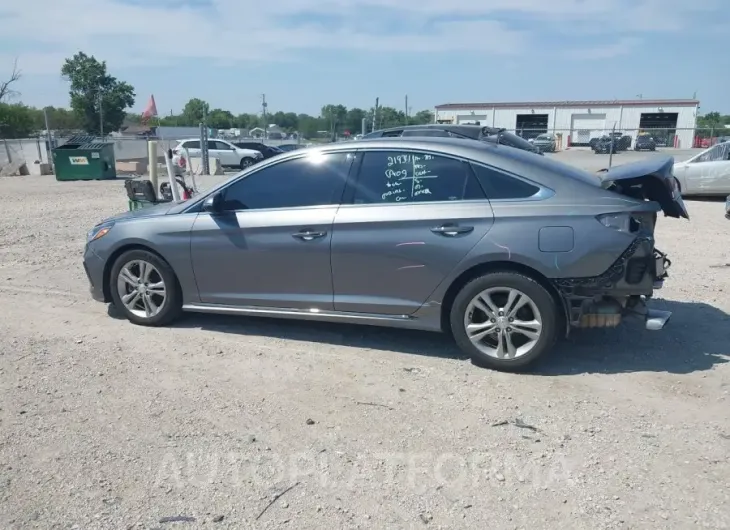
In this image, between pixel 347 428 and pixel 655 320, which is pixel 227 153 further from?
pixel 347 428

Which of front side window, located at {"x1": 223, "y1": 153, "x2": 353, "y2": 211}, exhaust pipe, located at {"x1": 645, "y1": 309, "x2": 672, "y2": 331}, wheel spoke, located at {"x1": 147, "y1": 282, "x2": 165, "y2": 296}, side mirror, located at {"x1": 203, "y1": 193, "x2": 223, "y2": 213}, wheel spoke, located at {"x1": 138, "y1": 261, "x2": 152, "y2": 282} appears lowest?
wheel spoke, located at {"x1": 147, "y1": 282, "x2": 165, "y2": 296}

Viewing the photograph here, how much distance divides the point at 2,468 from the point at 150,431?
0.76 meters

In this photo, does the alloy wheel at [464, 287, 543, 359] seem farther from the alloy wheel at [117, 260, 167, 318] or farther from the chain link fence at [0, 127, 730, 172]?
the chain link fence at [0, 127, 730, 172]

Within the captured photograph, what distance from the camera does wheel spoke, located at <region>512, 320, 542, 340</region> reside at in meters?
4.40

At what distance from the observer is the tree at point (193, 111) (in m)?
67.5

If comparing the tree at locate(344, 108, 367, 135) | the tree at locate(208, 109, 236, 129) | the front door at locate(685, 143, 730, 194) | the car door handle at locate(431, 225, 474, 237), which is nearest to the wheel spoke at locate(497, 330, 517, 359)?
the car door handle at locate(431, 225, 474, 237)

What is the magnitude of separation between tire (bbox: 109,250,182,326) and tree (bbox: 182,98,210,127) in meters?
64.8

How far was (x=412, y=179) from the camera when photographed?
15.7 ft

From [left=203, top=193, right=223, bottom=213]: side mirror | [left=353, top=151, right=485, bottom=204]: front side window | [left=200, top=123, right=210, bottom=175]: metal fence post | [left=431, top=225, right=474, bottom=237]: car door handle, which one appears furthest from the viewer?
[left=200, top=123, right=210, bottom=175]: metal fence post

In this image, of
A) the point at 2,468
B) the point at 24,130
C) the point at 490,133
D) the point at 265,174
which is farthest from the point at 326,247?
the point at 24,130

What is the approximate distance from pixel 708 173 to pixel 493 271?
40.7 feet

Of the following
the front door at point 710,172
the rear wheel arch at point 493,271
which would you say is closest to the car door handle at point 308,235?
the rear wheel arch at point 493,271

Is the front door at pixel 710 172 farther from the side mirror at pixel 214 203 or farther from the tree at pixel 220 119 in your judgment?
the tree at pixel 220 119

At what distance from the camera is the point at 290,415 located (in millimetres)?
3932
